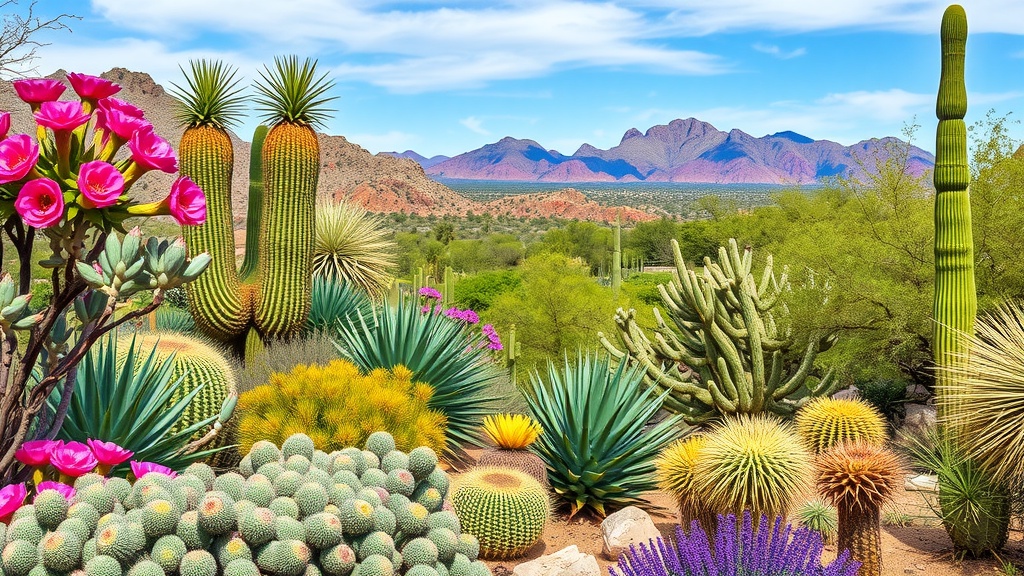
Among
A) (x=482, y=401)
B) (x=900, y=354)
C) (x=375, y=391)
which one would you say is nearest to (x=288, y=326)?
(x=482, y=401)

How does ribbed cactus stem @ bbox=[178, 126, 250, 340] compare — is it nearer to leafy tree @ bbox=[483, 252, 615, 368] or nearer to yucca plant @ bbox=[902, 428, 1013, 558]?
leafy tree @ bbox=[483, 252, 615, 368]

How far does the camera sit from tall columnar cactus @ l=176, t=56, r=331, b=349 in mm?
10086

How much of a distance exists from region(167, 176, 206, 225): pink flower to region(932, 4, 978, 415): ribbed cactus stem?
6967 mm

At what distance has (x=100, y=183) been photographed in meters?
3.61

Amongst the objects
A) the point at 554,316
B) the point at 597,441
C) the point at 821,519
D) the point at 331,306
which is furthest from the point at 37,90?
the point at 554,316

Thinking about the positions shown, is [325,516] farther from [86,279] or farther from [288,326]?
[288,326]

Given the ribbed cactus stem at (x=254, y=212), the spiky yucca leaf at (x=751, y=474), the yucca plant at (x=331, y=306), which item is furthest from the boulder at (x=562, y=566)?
the yucca plant at (x=331, y=306)

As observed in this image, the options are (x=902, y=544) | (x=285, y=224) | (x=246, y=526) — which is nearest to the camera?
(x=246, y=526)

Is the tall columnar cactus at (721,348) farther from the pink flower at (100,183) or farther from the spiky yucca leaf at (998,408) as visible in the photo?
the pink flower at (100,183)

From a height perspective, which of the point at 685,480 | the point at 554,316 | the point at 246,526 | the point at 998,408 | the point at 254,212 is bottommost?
the point at 554,316

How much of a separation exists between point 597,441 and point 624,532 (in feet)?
3.46

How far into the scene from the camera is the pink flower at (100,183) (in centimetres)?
353

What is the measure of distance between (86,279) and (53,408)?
6.67 feet

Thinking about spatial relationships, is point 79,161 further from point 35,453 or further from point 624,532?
point 624,532
